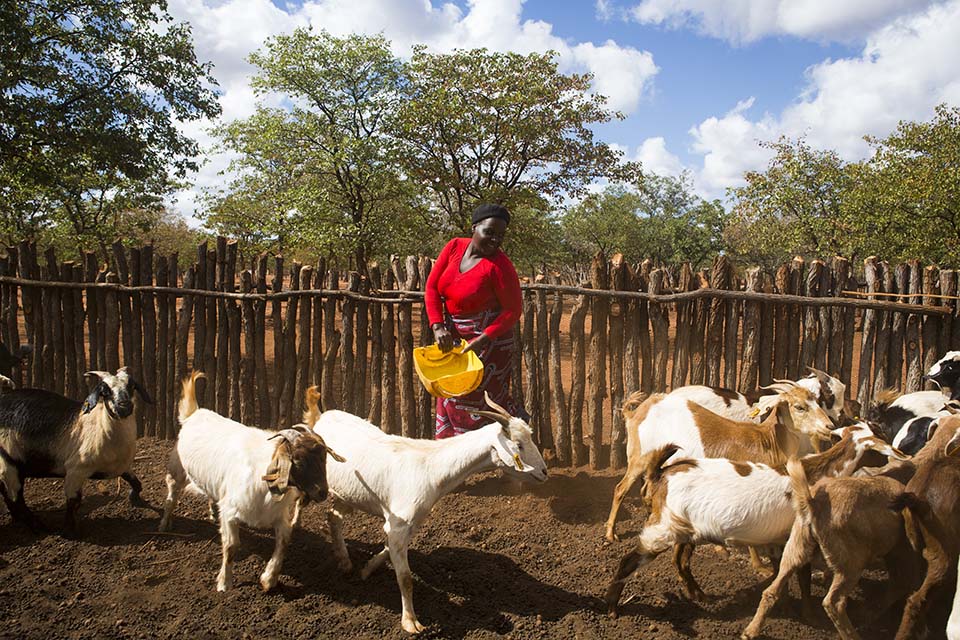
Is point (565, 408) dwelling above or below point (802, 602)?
above

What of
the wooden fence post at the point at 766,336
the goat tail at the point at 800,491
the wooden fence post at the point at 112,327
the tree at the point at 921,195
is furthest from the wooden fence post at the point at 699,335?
the tree at the point at 921,195

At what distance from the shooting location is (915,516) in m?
3.36

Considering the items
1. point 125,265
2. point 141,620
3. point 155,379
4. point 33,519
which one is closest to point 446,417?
point 141,620

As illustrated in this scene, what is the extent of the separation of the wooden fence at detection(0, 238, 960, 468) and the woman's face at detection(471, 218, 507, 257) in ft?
4.28

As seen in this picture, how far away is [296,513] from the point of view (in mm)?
4453

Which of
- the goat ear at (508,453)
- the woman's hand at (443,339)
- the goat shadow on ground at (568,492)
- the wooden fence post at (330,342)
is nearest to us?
the goat ear at (508,453)

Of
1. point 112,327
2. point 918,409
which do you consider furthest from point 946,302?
point 112,327

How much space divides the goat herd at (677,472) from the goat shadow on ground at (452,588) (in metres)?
0.16

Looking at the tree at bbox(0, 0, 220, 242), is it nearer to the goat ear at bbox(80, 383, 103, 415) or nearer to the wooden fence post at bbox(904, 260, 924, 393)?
the goat ear at bbox(80, 383, 103, 415)

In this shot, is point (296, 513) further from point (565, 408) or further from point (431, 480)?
point (565, 408)

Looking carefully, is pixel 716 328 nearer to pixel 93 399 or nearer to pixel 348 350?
pixel 348 350

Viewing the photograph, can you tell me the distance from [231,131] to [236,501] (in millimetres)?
13766

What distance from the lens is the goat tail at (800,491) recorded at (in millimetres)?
3377

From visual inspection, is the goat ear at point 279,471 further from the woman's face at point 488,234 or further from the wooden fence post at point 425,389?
the wooden fence post at point 425,389
